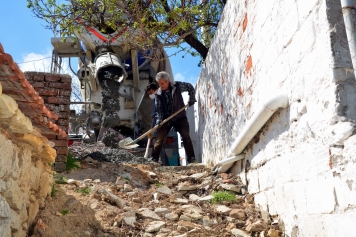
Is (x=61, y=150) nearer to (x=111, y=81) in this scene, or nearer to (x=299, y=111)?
(x=299, y=111)

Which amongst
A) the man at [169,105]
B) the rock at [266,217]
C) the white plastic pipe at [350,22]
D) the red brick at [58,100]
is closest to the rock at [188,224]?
the rock at [266,217]

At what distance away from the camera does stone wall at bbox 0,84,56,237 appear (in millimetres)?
2420

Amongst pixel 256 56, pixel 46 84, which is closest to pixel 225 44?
pixel 256 56

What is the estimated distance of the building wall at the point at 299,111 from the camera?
206cm

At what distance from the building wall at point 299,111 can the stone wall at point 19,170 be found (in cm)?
179

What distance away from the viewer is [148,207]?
12.6ft

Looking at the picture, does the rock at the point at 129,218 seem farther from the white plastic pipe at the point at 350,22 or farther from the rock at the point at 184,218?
the white plastic pipe at the point at 350,22

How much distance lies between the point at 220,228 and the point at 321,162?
141 centimetres

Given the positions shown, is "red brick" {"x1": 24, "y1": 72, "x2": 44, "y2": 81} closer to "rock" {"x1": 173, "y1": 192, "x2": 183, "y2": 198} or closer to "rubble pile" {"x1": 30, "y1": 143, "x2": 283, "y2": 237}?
"rubble pile" {"x1": 30, "y1": 143, "x2": 283, "y2": 237}

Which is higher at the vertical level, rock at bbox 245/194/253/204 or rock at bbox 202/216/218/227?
rock at bbox 245/194/253/204

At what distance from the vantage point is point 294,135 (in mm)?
2627

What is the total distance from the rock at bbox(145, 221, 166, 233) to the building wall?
909 mm

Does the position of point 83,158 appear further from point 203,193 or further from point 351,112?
point 351,112

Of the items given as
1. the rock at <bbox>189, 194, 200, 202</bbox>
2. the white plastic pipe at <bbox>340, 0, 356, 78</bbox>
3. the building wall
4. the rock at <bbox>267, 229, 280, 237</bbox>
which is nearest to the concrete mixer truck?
the rock at <bbox>189, 194, 200, 202</bbox>
